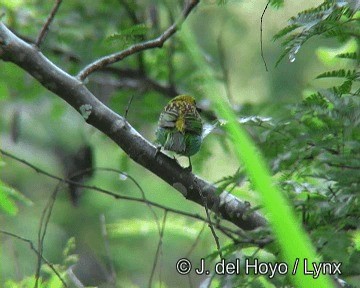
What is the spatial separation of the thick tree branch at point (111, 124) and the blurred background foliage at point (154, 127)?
0.55 feet

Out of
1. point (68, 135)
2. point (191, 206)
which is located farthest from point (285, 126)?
point (68, 135)

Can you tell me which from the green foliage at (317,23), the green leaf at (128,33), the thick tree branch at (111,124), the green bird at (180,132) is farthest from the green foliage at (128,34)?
the green foliage at (317,23)

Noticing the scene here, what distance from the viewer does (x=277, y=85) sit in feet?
26.2

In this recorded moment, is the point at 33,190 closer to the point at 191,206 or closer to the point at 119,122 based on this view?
the point at 191,206

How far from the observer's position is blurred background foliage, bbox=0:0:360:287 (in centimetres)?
170

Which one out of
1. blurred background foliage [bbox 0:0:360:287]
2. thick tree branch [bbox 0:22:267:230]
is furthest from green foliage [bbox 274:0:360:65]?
thick tree branch [bbox 0:22:267:230]

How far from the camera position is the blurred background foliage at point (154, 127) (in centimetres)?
170

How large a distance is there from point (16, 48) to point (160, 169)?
2.03 feet

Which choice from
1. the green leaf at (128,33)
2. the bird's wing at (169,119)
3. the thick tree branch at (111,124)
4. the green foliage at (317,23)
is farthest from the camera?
the bird's wing at (169,119)

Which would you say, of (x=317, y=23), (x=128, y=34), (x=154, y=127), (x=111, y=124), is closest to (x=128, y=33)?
(x=128, y=34)

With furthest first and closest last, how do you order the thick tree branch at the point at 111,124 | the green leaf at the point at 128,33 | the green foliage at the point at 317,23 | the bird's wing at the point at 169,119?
the bird's wing at the point at 169,119 < the green leaf at the point at 128,33 < the thick tree branch at the point at 111,124 < the green foliage at the point at 317,23

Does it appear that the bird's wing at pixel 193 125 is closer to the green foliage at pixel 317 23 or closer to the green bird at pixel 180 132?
the green bird at pixel 180 132

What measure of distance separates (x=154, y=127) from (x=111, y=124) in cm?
393

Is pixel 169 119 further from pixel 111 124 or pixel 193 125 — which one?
pixel 111 124
